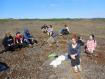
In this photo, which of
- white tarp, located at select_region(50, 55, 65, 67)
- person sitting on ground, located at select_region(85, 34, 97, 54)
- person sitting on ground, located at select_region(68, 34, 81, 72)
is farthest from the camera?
person sitting on ground, located at select_region(85, 34, 97, 54)

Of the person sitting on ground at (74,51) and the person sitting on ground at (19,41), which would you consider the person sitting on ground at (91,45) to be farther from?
the person sitting on ground at (74,51)

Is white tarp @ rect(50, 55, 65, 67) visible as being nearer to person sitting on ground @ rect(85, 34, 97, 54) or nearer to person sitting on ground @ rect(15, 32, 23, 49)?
person sitting on ground @ rect(85, 34, 97, 54)

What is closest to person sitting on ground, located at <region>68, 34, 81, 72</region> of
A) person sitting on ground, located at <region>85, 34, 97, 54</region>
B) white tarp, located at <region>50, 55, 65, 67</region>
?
white tarp, located at <region>50, 55, 65, 67</region>

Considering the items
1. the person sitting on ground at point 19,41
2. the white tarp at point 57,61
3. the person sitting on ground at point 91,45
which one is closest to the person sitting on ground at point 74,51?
the white tarp at point 57,61

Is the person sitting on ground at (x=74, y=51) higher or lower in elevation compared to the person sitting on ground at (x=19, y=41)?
higher

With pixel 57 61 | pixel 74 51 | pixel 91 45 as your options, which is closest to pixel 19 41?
pixel 91 45

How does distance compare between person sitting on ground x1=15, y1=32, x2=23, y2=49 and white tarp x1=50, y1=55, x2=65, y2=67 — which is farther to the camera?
person sitting on ground x1=15, y1=32, x2=23, y2=49

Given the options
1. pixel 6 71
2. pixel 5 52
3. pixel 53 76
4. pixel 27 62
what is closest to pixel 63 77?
pixel 53 76

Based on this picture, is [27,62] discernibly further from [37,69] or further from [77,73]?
[77,73]

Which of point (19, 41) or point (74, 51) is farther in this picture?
point (19, 41)

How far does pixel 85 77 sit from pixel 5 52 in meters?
13.3

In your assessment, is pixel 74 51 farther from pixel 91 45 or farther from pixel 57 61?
pixel 91 45

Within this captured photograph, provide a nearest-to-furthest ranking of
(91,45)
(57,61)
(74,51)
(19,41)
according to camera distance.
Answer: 1. (74,51)
2. (57,61)
3. (91,45)
4. (19,41)

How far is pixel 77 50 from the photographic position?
1744 cm
